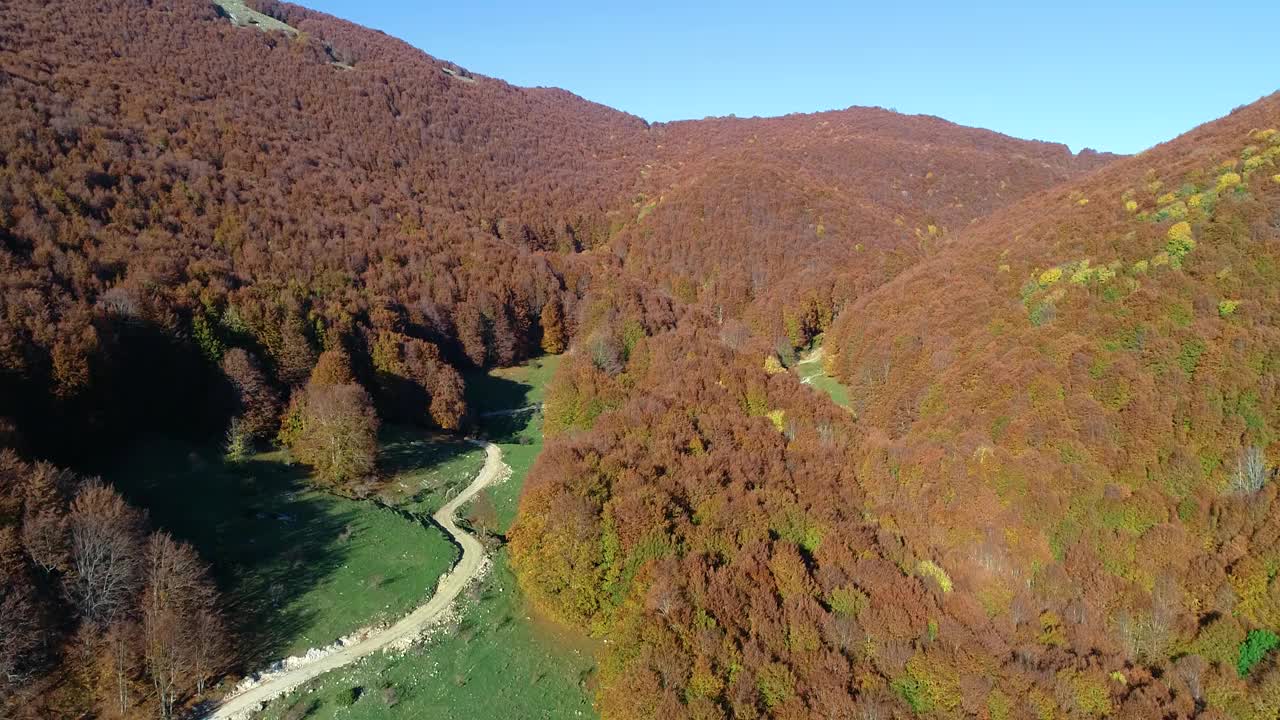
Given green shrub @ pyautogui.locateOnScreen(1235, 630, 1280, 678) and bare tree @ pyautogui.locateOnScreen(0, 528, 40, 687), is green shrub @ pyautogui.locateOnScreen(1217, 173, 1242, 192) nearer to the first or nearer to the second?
green shrub @ pyautogui.locateOnScreen(1235, 630, 1280, 678)

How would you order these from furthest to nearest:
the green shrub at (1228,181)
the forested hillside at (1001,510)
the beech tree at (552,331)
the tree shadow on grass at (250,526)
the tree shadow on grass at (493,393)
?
the beech tree at (552,331) < the tree shadow on grass at (493,393) < the green shrub at (1228,181) < the tree shadow on grass at (250,526) < the forested hillside at (1001,510)

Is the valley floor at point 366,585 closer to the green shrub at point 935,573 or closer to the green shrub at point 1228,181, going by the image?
the green shrub at point 935,573

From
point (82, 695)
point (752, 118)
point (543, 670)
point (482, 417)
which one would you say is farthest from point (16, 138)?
point (752, 118)

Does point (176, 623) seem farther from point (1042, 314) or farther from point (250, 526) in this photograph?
point (1042, 314)

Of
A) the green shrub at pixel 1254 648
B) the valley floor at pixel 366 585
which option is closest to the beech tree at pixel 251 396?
the valley floor at pixel 366 585

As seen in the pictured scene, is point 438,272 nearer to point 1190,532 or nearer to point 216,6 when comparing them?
point 1190,532

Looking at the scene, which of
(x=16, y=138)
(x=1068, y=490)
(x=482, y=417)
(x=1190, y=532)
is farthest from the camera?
(x=482, y=417)

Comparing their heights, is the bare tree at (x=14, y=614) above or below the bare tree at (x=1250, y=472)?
below

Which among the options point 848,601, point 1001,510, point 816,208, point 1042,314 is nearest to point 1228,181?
point 1042,314
